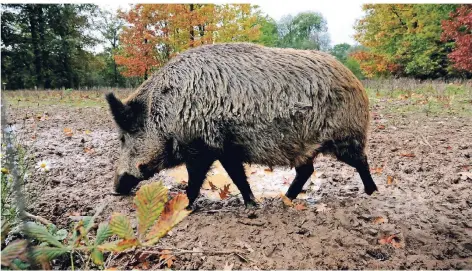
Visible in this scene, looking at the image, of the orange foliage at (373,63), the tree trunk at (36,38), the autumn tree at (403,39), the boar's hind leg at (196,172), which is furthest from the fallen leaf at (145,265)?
the orange foliage at (373,63)

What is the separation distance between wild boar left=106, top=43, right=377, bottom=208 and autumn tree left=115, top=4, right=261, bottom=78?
13120mm

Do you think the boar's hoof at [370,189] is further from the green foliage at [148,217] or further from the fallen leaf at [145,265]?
the green foliage at [148,217]

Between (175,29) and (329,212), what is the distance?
1528 cm

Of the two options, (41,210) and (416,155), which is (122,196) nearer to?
(41,210)

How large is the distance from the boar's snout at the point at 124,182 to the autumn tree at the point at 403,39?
63.8 ft

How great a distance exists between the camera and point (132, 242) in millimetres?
1734

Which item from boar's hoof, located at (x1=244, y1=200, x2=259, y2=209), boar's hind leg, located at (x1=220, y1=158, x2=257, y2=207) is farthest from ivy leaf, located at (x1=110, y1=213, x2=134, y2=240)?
boar's hoof, located at (x1=244, y1=200, x2=259, y2=209)

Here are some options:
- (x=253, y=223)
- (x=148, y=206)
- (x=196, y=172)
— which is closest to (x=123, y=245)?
(x=148, y=206)

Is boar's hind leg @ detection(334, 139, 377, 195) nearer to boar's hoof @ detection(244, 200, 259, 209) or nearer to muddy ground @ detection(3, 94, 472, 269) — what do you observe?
Answer: muddy ground @ detection(3, 94, 472, 269)

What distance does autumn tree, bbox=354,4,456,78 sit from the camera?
20141 mm

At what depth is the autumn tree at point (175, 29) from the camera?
647 inches

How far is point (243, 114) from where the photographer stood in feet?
10.9

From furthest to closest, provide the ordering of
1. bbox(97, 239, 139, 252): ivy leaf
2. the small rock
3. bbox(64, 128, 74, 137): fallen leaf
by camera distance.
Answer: bbox(64, 128, 74, 137): fallen leaf → the small rock → bbox(97, 239, 139, 252): ivy leaf

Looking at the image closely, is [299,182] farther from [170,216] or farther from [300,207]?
[170,216]
